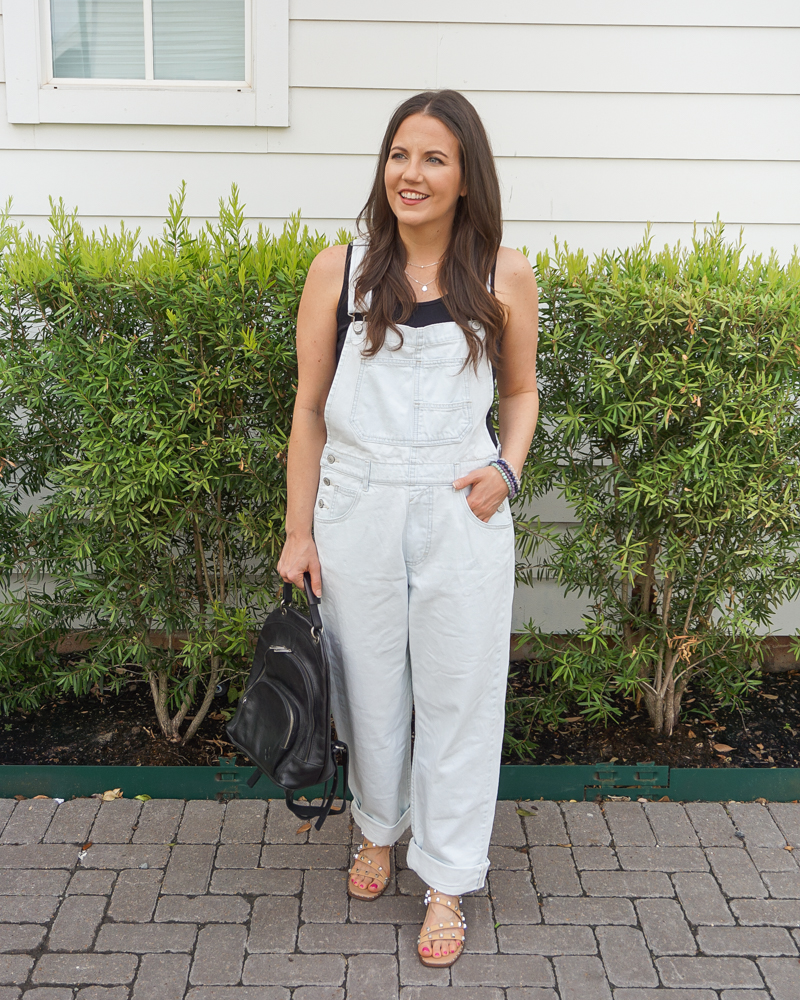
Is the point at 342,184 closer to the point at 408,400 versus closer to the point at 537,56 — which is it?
the point at 537,56

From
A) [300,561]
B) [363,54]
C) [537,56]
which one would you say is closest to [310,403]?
[300,561]

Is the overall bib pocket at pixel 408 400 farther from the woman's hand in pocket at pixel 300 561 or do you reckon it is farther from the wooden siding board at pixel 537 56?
the wooden siding board at pixel 537 56

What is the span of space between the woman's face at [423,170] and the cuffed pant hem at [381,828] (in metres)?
1.64

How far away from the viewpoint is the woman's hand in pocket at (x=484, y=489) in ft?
6.81

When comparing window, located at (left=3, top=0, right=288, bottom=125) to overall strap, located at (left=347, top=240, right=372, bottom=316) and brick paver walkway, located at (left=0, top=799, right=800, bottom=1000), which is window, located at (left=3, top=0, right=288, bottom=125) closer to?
overall strap, located at (left=347, top=240, right=372, bottom=316)

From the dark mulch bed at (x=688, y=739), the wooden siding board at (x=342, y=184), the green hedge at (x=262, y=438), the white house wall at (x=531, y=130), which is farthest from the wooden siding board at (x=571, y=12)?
the dark mulch bed at (x=688, y=739)

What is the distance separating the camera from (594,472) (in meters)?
3.01

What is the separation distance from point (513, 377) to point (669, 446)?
2.67 feet

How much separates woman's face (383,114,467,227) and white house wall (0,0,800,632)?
1.55m

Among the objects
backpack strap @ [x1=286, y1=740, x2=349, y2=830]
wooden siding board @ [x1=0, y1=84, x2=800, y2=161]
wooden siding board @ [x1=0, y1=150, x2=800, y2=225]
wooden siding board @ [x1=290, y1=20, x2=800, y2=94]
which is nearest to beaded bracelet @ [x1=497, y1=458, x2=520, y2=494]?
backpack strap @ [x1=286, y1=740, x2=349, y2=830]

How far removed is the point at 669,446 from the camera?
9.18 ft

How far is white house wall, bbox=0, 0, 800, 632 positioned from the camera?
3357 millimetres

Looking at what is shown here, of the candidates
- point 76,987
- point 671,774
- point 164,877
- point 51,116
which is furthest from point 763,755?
point 51,116

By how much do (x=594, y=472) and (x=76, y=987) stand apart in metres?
2.18
